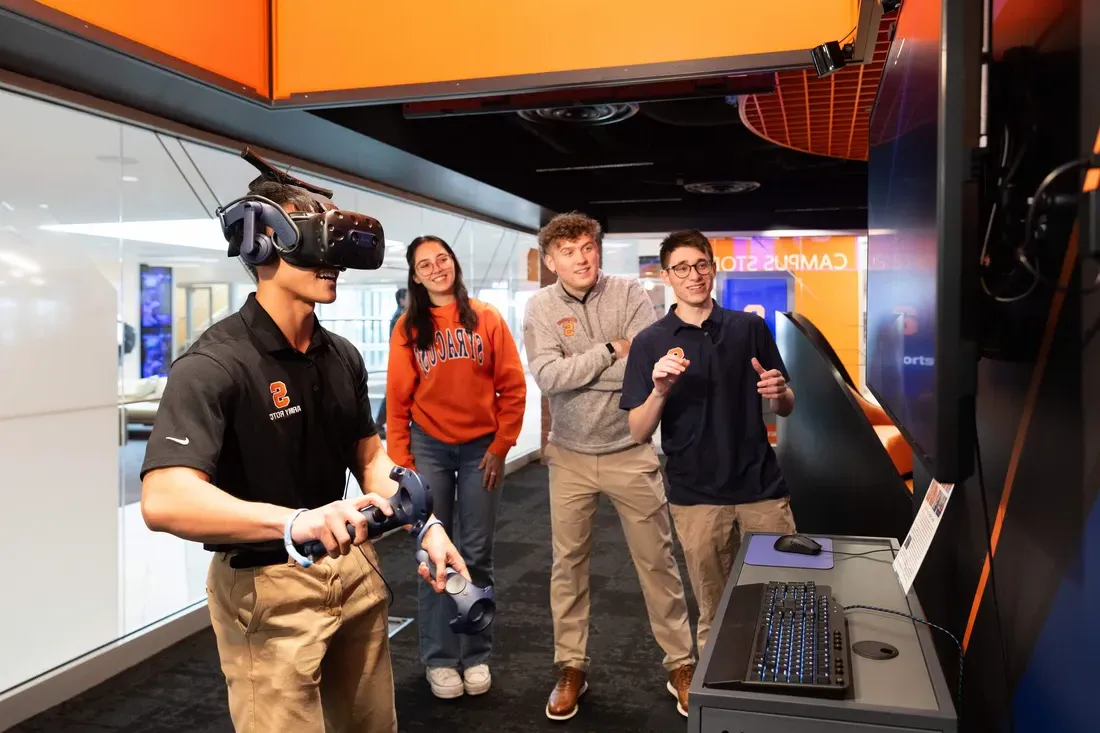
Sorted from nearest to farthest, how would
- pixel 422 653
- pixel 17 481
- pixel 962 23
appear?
pixel 962 23 < pixel 17 481 < pixel 422 653

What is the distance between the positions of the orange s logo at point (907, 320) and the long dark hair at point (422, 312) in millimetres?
1849

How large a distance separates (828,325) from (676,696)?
23.5 feet

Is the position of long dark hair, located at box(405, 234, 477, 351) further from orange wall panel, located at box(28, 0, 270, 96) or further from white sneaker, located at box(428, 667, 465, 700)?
white sneaker, located at box(428, 667, 465, 700)

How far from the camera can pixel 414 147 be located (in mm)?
4457

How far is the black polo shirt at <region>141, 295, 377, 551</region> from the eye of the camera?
1415 millimetres

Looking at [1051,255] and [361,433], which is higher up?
[1051,255]

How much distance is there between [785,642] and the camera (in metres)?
1.43

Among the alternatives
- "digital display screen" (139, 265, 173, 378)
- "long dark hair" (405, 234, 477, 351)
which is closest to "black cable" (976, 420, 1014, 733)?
"long dark hair" (405, 234, 477, 351)

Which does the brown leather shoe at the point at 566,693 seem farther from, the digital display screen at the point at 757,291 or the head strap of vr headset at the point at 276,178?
the digital display screen at the point at 757,291

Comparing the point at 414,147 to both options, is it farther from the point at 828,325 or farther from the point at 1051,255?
the point at 828,325

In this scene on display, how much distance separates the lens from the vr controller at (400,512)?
50.1 inches

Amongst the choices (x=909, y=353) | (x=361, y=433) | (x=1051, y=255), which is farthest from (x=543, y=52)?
(x=1051, y=255)

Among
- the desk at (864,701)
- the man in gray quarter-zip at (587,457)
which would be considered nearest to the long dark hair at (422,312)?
the man in gray quarter-zip at (587,457)

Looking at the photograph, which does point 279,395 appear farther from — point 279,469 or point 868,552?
point 868,552
